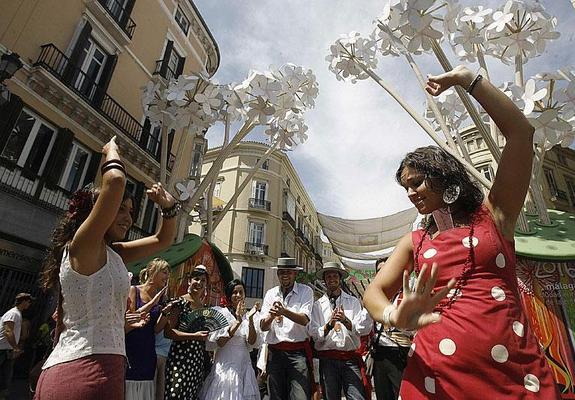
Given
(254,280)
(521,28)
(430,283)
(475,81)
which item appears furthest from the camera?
(254,280)

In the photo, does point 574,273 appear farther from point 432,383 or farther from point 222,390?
point 222,390

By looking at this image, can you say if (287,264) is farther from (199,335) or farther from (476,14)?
(476,14)

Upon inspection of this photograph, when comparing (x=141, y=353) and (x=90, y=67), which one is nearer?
(x=141, y=353)

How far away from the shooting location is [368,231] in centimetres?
1179

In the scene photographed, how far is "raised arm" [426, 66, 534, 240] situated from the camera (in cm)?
126

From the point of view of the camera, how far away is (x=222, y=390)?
10.7 feet

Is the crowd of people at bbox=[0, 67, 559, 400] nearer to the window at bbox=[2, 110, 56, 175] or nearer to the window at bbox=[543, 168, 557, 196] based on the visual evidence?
the window at bbox=[2, 110, 56, 175]

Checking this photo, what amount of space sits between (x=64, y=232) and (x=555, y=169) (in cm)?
2380

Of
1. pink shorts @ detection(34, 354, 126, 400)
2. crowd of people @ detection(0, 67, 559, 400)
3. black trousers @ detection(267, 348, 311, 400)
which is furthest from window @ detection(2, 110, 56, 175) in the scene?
pink shorts @ detection(34, 354, 126, 400)

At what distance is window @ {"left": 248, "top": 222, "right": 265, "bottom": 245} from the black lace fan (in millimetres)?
23313

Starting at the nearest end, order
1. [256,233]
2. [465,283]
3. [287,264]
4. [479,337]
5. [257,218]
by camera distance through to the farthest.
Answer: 1. [479,337]
2. [465,283]
3. [287,264]
4. [256,233]
5. [257,218]

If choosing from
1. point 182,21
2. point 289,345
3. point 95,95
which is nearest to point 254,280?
point 182,21

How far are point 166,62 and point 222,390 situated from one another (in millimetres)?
14388

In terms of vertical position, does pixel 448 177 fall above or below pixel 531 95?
below
